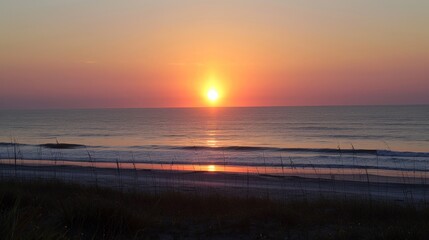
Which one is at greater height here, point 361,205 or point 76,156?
point 76,156

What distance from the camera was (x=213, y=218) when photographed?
424 inches

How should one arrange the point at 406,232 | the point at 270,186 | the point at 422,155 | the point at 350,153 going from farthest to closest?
the point at 350,153 < the point at 422,155 < the point at 270,186 < the point at 406,232

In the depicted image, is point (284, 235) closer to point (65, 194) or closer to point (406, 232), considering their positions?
point (406, 232)

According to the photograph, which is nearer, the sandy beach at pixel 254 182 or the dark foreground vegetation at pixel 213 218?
the dark foreground vegetation at pixel 213 218

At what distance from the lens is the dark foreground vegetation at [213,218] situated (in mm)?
9040

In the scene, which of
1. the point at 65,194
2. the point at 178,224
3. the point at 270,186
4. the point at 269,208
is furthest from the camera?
the point at 270,186

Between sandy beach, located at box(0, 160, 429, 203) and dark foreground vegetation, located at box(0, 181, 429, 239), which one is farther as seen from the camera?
sandy beach, located at box(0, 160, 429, 203)

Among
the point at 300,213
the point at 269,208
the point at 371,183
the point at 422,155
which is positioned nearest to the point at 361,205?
the point at 300,213

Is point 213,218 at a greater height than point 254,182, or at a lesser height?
lesser

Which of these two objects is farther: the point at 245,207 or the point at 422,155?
the point at 422,155

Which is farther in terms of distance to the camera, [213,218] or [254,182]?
[254,182]

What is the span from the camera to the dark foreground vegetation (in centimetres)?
904

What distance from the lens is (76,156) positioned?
38938mm

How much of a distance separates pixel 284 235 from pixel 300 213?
1.86 metres
